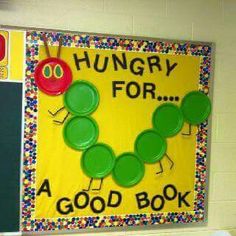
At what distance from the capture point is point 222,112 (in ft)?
6.41

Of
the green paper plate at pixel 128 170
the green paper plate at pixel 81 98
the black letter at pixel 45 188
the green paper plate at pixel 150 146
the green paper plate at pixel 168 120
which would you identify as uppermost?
the green paper plate at pixel 81 98

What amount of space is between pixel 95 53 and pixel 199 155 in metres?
0.87

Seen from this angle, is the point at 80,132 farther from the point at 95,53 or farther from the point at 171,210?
the point at 171,210

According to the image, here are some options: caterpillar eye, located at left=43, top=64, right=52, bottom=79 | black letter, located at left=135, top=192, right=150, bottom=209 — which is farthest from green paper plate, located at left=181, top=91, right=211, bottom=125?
caterpillar eye, located at left=43, top=64, right=52, bottom=79

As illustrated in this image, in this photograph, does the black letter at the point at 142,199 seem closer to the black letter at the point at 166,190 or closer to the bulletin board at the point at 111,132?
the bulletin board at the point at 111,132

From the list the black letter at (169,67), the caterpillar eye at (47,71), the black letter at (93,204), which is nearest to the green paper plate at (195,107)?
the black letter at (169,67)

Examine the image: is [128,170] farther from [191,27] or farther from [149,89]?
[191,27]

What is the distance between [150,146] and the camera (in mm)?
1838

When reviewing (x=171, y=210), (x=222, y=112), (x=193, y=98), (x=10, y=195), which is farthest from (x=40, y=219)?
(x=222, y=112)

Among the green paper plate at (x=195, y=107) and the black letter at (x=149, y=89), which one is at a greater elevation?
the black letter at (x=149, y=89)

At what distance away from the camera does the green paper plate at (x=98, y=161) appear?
1.76 m

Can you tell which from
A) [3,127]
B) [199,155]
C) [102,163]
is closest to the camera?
[3,127]

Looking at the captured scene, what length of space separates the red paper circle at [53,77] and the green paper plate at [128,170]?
520 mm

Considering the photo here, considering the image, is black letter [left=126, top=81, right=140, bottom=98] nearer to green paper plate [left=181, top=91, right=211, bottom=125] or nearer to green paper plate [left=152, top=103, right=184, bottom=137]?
green paper plate [left=152, top=103, right=184, bottom=137]
